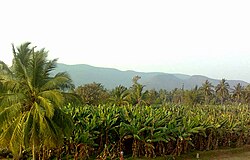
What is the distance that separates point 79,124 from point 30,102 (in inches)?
285

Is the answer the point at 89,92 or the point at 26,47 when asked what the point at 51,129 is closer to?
the point at 26,47

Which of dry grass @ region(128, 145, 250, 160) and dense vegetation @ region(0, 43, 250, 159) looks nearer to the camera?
dense vegetation @ region(0, 43, 250, 159)

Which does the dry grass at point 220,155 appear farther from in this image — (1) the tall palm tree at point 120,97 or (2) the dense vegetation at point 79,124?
(1) the tall palm tree at point 120,97

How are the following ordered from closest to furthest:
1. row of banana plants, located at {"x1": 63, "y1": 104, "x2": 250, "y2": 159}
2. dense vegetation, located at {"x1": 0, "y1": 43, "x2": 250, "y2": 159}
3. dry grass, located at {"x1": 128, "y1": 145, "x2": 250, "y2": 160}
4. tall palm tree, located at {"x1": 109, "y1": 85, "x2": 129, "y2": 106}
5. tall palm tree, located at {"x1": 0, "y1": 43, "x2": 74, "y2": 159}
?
tall palm tree, located at {"x1": 0, "y1": 43, "x2": 74, "y2": 159} → dense vegetation, located at {"x1": 0, "y1": 43, "x2": 250, "y2": 159} → row of banana plants, located at {"x1": 63, "y1": 104, "x2": 250, "y2": 159} → dry grass, located at {"x1": 128, "y1": 145, "x2": 250, "y2": 160} → tall palm tree, located at {"x1": 109, "y1": 85, "x2": 129, "y2": 106}

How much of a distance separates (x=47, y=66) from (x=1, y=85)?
7.02 ft

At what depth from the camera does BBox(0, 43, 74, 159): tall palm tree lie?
533 inches

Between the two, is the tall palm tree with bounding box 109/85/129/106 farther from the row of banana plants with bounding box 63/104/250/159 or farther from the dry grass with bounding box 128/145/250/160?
the dry grass with bounding box 128/145/250/160

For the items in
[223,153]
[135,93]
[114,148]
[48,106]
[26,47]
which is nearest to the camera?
[48,106]

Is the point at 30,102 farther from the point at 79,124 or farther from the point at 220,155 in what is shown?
the point at 220,155

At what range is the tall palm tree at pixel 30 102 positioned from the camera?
13547 millimetres

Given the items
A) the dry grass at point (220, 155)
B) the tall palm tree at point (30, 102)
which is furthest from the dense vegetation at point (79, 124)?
the dry grass at point (220, 155)

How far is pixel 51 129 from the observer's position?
14.1m

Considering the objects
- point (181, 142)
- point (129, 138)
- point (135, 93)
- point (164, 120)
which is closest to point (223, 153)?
point (181, 142)

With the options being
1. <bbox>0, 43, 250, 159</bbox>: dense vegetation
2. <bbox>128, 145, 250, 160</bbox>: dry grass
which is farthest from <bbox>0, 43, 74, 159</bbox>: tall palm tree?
<bbox>128, 145, 250, 160</bbox>: dry grass
